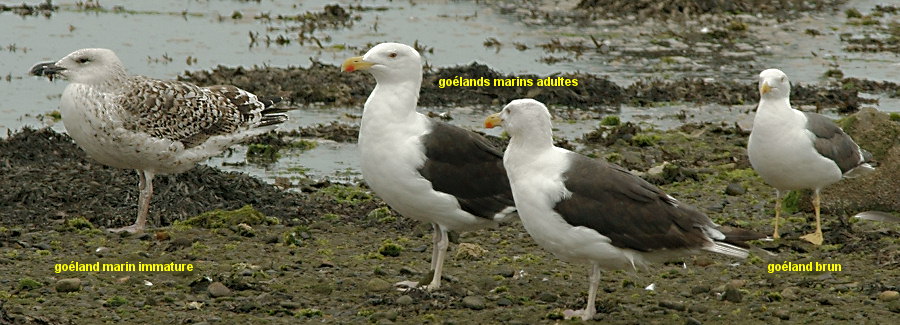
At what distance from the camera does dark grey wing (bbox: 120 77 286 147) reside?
1151 cm

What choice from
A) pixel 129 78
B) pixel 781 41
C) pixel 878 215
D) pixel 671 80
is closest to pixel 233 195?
pixel 129 78

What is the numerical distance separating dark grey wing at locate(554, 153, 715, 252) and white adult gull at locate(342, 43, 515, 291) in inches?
42.0

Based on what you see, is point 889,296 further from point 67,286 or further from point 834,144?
point 67,286

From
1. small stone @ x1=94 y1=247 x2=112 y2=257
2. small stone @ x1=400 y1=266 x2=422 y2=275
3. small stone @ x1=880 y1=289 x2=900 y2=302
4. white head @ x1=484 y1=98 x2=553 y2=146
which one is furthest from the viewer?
small stone @ x1=94 y1=247 x2=112 y2=257

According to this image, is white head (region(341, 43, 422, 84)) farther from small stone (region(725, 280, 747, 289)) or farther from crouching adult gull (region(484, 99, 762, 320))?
small stone (region(725, 280, 747, 289))

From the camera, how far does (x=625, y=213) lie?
8.92 metres

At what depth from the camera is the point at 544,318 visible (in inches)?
358

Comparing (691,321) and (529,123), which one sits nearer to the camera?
(691,321)

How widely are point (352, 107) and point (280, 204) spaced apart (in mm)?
5061

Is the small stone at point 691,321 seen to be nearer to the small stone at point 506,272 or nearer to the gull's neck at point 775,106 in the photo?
the small stone at point 506,272

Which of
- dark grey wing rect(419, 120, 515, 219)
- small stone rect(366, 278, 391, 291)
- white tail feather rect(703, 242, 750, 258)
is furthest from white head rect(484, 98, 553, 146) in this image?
small stone rect(366, 278, 391, 291)

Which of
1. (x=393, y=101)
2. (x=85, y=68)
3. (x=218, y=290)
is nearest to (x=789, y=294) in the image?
(x=393, y=101)

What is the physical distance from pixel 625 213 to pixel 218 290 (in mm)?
2932

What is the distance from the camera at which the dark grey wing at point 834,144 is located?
11.5m
